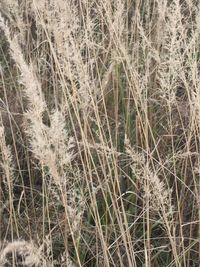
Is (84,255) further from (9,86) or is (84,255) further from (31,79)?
(9,86)

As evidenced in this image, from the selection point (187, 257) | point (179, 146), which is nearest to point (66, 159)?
point (187, 257)

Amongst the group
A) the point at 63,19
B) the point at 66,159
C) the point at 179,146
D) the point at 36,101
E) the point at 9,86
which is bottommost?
the point at 179,146

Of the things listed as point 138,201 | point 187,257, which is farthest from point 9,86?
point 187,257

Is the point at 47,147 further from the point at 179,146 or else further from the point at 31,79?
the point at 179,146

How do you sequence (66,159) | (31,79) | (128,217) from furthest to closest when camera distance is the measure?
(128,217) < (66,159) < (31,79)

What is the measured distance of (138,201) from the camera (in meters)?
1.76

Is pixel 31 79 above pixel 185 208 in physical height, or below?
above

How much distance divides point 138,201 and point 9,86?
2.93ft

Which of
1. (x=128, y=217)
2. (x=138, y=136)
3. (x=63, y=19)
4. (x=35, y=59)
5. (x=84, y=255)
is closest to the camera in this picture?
(x=63, y=19)

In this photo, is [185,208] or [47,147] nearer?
[47,147]

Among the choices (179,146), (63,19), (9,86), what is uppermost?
(63,19)

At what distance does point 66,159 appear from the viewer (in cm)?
120

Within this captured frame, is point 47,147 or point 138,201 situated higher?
point 47,147

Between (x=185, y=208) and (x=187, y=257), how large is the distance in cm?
21
